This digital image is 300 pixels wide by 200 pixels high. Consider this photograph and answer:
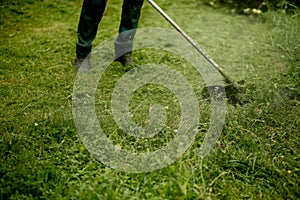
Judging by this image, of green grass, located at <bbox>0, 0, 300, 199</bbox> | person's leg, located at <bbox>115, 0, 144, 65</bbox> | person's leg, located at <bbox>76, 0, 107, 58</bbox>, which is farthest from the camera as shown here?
person's leg, located at <bbox>115, 0, 144, 65</bbox>

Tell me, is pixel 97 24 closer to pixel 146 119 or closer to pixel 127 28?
pixel 127 28

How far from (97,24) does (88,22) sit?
9 cm

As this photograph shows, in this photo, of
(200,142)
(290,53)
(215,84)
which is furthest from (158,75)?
(290,53)

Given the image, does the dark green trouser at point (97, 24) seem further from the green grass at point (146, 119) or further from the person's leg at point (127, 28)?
the green grass at point (146, 119)

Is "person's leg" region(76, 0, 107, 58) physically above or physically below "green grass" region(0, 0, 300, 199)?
above

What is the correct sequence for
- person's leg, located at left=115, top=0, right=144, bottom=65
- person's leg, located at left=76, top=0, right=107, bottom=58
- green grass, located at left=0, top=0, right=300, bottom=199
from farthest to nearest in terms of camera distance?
person's leg, located at left=115, top=0, right=144, bottom=65
person's leg, located at left=76, top=0, right=107, bottom=58
green grass, located at left=0, top=0, right=300, bottom=199

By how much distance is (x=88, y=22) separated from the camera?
360cm

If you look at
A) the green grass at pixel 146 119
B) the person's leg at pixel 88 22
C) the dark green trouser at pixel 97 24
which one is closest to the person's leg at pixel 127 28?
the dark green trouser at pixel 97 24

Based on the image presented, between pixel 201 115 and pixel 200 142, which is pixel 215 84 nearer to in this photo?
pixel 201 115

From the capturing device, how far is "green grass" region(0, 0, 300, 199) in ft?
8.52

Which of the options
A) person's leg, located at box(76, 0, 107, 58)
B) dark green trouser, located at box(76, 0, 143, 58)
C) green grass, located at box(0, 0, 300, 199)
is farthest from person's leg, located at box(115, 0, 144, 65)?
person's leg, located at box(76, 0, 107, 58)

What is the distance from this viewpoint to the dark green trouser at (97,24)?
3.53 meters

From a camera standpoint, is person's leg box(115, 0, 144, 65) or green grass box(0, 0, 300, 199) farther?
person's leg box(115, 0, 144, 65)

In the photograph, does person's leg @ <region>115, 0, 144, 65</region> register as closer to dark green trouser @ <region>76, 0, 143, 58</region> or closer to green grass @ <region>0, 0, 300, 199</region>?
dark green trouser @ <region>76, 0, 143, 58</region>
